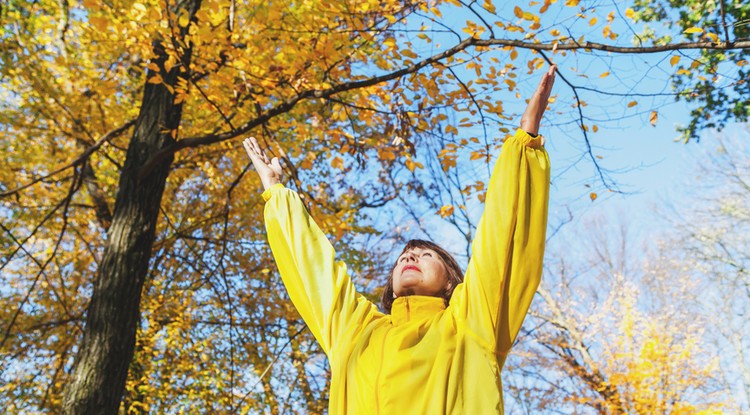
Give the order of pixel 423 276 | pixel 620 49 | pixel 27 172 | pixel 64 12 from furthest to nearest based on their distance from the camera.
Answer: pixel 27 172
pixel 64 12
pixel 620 49
pixel 423 276

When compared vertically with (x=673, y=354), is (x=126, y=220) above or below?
below

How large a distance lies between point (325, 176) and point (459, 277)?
7305 millimetres

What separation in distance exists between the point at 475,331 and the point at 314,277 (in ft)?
1.78

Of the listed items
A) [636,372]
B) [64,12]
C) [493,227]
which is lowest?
[493,227]

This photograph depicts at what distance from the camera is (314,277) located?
1.80 meters

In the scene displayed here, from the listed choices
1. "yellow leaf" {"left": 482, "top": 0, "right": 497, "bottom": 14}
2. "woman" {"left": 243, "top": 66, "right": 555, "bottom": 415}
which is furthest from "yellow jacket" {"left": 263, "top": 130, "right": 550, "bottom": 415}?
"yellow leaf" {"left": 482, "top": 0, "right": 497, "bottom": 14}

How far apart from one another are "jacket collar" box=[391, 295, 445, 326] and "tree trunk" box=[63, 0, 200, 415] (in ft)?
8.77

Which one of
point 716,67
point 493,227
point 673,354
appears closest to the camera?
point 493,227

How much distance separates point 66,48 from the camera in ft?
22.2

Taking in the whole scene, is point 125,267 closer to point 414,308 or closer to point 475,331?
point 414,308

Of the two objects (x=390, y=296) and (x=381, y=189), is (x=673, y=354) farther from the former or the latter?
(x=390, y=296)

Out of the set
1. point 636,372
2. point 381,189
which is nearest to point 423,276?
point 381,189

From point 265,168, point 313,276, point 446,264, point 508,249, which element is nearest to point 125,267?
point 265,168

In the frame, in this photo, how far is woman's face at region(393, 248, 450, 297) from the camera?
5.78ft
